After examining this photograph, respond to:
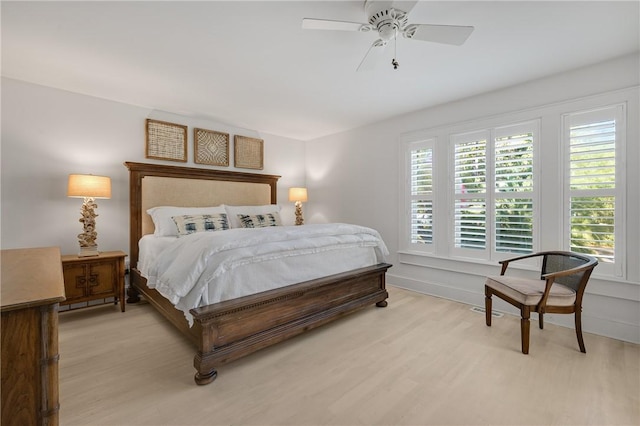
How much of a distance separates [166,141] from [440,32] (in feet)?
11.9

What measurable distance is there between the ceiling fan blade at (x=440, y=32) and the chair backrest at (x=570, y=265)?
2005 millimetres

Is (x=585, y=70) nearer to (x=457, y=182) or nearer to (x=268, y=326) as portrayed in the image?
(x=457, y=182)

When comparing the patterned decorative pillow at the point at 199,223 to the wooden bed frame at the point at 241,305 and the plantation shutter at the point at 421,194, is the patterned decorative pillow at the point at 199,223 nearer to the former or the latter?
the wooden bed frame at the point at 241,305

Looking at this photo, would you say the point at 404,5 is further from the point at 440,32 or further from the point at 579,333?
the point at 579,333

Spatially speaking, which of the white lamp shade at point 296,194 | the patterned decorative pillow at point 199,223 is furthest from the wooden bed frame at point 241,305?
the white lamp shade at point 296,194

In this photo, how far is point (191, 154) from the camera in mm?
4223

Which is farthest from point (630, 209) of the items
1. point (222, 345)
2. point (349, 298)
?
point (222, 345)

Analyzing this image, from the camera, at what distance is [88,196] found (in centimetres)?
303

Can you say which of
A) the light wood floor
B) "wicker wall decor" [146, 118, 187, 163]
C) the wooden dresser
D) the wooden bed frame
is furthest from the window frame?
"wicker wall decor" [146, 118, 187, 163]

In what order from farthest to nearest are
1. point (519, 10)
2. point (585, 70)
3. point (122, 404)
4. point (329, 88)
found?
point (329, 88), point (585, 70), point (519, 10), point (122, 404)

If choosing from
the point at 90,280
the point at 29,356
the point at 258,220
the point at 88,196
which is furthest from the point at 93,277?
the point at 29,356

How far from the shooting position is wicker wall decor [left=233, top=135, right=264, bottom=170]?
469 cm

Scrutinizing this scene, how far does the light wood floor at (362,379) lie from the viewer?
1607 millimetres

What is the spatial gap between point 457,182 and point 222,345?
3183 millimetres
